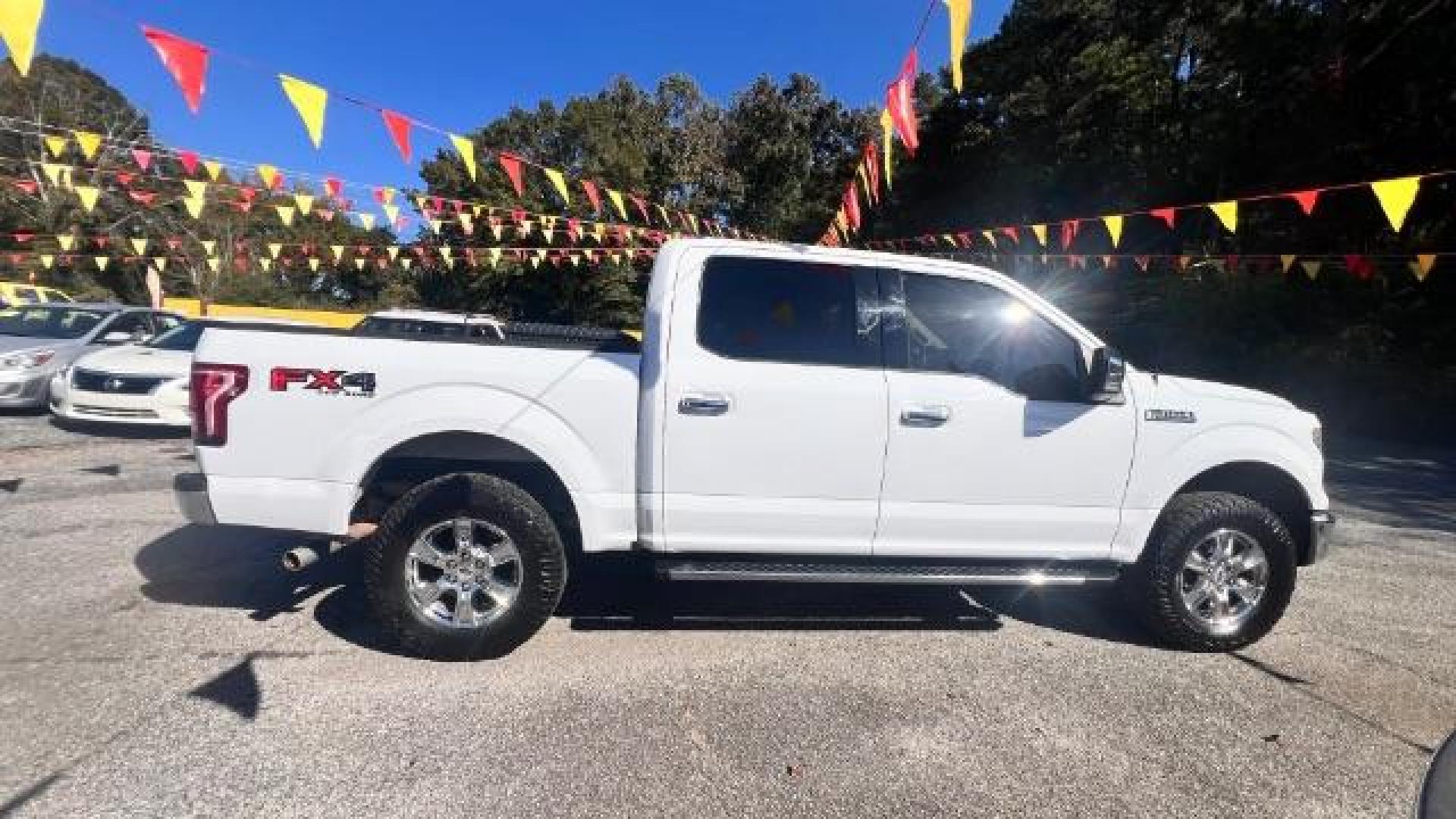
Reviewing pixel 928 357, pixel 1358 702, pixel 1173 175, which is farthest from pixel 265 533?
pixel 1173 175

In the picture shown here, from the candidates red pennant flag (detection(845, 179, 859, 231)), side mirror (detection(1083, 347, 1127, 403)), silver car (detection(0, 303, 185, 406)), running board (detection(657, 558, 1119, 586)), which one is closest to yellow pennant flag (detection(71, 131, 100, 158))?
Answer: silver car (detection(0, 303, 185, 406))

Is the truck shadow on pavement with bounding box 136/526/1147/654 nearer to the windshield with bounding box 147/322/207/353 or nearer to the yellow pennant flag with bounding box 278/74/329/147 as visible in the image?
the yellow pennant flag with bounding box 278/74/329/147

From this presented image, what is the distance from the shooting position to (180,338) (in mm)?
10125

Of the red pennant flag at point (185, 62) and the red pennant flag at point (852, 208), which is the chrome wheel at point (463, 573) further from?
the red pennant flag at point (852, 208)

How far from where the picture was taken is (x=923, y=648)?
4152 mm

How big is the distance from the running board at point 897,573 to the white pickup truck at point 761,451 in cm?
2

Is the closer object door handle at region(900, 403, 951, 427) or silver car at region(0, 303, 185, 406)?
door handle at region(900, 403, 951, 427)

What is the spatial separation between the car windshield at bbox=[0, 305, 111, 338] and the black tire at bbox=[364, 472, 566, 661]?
33.0 feet

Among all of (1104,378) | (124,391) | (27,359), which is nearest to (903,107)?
(1104,378)

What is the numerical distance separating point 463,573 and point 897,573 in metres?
2.10

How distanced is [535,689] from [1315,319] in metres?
20.8

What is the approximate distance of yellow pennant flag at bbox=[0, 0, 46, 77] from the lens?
3.91 meters

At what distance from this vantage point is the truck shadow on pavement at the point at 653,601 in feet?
14.2

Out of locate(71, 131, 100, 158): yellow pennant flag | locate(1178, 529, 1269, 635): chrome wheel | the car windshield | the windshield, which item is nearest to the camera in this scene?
locate(1178, 529, 1269, 635): chrome wheel
